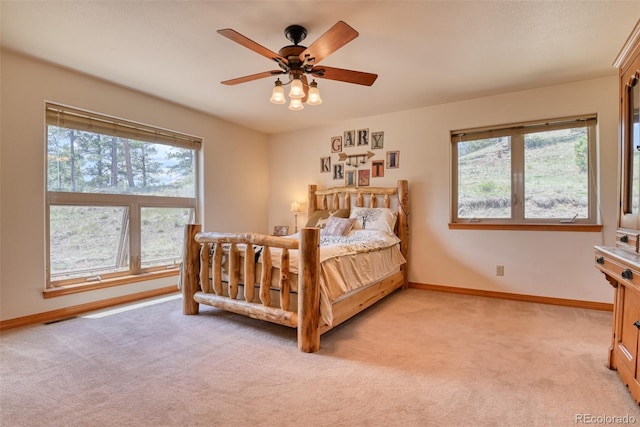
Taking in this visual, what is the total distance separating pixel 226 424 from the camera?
4.73 ft

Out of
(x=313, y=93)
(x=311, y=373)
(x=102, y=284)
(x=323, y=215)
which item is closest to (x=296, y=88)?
(x=313, y=93)

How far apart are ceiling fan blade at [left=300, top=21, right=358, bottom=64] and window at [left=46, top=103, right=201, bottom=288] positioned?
254 cm

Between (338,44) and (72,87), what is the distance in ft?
9.06

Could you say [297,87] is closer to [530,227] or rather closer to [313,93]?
[313,93]

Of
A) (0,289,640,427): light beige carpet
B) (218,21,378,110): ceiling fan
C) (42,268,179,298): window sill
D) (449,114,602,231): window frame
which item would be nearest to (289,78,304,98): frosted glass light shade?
(218,21,378,110): ceiling fan

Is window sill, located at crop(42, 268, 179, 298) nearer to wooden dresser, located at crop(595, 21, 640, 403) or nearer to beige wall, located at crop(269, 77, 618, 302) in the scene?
beige wall, located at crop(269, 77, 618, 302)

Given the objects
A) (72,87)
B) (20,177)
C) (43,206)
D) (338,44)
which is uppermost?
(72,87)

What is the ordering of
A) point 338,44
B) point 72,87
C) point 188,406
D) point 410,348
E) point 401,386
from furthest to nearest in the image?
1. point 72,87
2. point 410,348
3. point 338,44
4. point 401,386
5. point 188,406

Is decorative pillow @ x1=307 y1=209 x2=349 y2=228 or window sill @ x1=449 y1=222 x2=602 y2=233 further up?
decorative pillow @ x1=307 y1=209 x2=349 y2=228

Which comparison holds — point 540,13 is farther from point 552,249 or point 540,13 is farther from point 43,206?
point 43,206

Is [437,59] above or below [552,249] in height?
above

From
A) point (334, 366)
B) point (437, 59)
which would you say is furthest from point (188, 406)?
point (437, 59)

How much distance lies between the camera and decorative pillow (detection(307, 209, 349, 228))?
4213 mm

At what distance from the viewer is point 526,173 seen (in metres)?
3.57
